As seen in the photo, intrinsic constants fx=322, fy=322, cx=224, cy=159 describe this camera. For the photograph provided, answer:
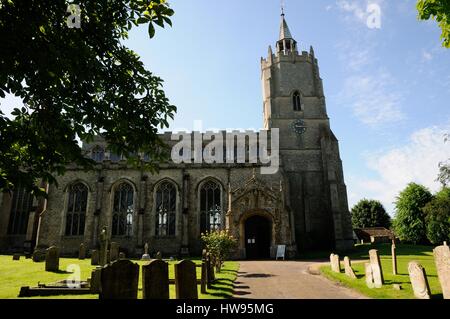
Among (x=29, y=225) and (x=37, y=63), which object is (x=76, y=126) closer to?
(x=37, y=63)

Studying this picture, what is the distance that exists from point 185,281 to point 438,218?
3266 cm

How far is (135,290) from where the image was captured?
4863 millimetres

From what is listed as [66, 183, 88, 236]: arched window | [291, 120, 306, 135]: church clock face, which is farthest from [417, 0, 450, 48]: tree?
[66, 183, 88, 236]: arched window

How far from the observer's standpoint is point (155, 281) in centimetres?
512

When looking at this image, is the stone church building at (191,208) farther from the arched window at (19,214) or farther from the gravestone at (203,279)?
the gravestone at (203,279)

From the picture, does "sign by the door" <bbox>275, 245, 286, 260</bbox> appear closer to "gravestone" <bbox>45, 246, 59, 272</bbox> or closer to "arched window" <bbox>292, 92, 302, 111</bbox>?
"gravestone" <bbox>45, 246, 59, 272</bbox>

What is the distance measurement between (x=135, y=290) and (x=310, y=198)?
26.1 m

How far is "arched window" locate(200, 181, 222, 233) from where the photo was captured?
26.4m

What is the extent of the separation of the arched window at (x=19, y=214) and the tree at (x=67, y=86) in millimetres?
27721

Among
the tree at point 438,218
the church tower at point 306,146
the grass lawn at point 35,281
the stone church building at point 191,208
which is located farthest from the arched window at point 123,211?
the tree at point 438,218

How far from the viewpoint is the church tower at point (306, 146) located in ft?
92.1

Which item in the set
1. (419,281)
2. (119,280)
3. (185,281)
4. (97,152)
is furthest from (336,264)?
(97,152)

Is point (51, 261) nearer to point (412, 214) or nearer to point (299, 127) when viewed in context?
point (299, 127)
